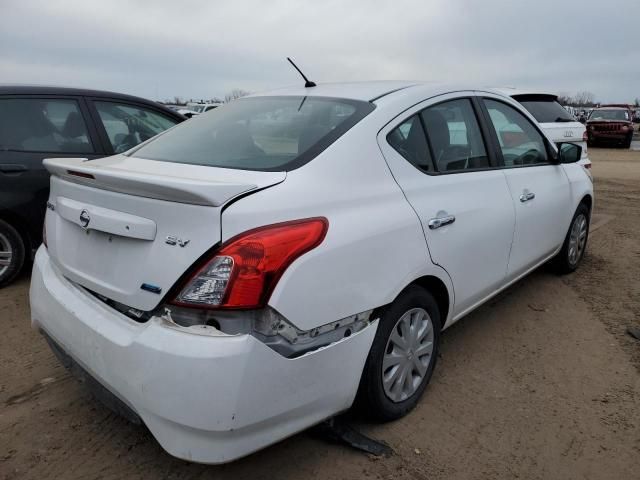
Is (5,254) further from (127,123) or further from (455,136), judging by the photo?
(455,136)

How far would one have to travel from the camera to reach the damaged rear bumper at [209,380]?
1.74 meters

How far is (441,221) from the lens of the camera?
2561mm

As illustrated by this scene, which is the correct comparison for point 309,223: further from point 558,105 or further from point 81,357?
point 558,105

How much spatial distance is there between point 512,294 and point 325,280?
2.85m

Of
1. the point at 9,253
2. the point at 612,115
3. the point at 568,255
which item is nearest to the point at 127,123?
the point at 9,253

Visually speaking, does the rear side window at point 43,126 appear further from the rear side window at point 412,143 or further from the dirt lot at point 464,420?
the rear side window at point 412,143

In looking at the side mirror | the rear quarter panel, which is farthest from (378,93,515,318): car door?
the side mirror

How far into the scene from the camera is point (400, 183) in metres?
2.43

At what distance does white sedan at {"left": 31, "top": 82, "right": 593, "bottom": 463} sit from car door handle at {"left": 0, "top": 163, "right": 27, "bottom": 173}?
1815mm

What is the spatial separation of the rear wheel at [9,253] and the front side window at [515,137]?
3713 millimetres

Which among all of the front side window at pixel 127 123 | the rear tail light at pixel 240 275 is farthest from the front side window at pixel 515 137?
the front side window at pixel 127 123

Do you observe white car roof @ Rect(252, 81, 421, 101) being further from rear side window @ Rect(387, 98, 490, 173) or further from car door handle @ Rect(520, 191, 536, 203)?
car door handle @ Rect(520, 191, 536, 203)

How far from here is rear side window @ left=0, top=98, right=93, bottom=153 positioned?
13.6ft

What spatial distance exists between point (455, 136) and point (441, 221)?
69 centimetres
